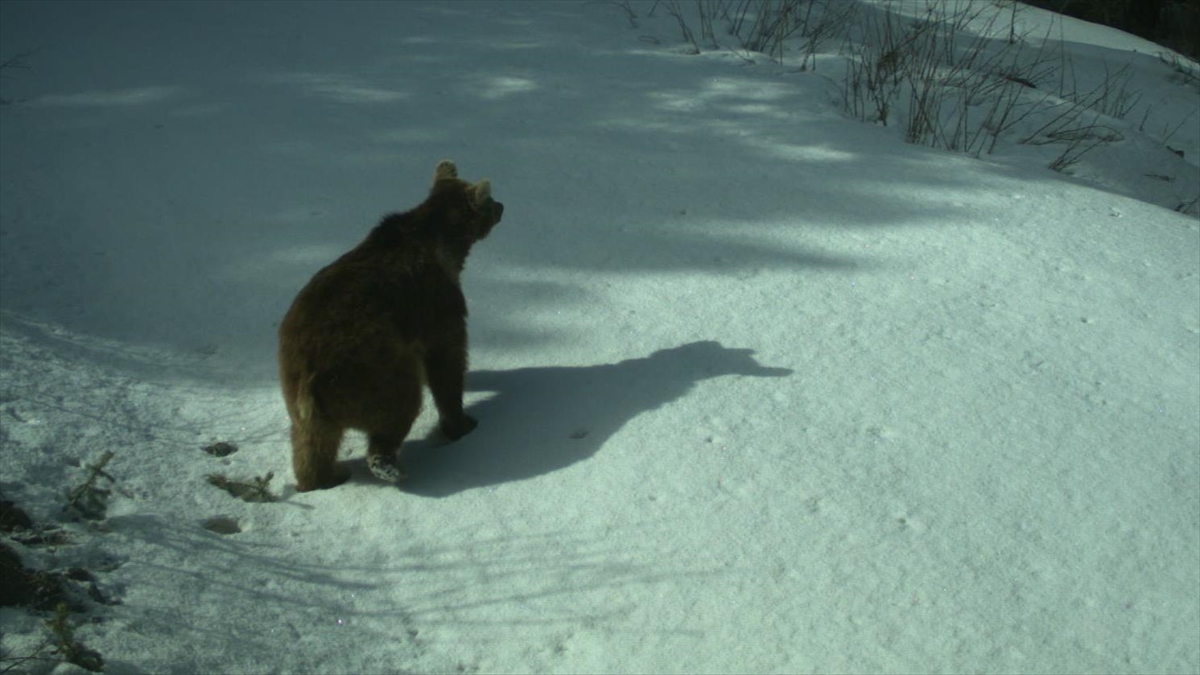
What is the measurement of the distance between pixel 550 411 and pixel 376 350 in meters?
0.86

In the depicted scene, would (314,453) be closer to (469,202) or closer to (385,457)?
(385,457)

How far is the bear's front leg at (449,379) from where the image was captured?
14.6 feet

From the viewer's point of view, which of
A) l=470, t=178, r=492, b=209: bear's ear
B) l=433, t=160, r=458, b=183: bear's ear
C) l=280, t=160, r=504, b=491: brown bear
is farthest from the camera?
l=433, t=160, r=458, b=183: bear's ear

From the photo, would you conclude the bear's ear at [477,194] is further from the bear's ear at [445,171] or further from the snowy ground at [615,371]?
the snowy ground at [615,371]

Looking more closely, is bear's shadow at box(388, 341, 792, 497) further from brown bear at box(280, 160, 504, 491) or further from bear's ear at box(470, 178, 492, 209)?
bear's ear at box(470, 178, 492, 209)

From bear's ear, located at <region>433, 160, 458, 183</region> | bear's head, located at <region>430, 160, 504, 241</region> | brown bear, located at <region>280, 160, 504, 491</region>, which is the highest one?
bear's ear, located at <region>433, 160, 458, 183</region>

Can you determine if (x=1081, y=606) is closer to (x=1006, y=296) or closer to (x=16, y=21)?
(x=1006, y=296)

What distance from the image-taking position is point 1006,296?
17.6ft

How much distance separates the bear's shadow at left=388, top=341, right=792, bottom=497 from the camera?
4.29m

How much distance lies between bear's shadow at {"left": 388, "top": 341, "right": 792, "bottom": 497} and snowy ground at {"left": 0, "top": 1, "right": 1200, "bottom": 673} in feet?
0.06

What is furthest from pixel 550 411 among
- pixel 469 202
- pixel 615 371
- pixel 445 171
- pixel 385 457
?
pixel 445 171

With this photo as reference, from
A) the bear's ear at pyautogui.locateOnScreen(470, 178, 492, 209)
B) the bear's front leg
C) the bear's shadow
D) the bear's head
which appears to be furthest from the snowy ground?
the bear's ear at pyautogui.locateOnScreen(470, 178, 492, 209)

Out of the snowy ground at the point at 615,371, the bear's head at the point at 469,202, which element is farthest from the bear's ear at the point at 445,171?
the snowy ground at the point at 615,371

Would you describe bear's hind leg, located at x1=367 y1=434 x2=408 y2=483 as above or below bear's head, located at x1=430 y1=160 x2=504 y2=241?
below
